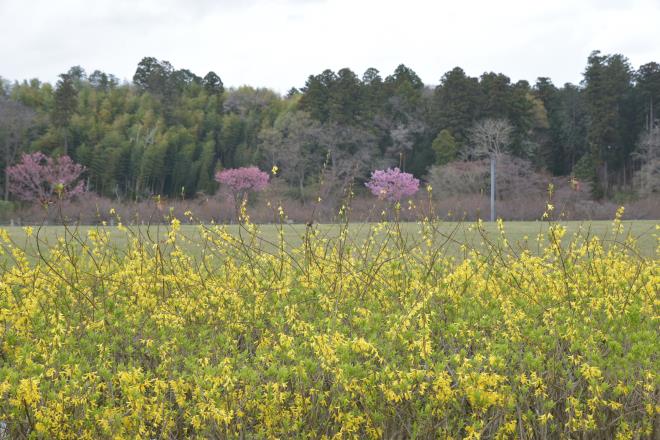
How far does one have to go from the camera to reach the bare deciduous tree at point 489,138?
1754 inches

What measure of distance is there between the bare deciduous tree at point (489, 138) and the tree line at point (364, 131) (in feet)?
0.60

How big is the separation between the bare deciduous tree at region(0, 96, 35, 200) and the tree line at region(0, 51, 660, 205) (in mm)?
94

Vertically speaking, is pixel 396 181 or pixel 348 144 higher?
pixel 348 144

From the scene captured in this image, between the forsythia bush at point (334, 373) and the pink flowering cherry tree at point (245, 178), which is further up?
the pink flowering cherry tree at point (245, 178)

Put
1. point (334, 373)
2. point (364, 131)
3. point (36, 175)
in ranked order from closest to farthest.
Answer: point (334, 373) < point (36, 175) < point (364, 131)

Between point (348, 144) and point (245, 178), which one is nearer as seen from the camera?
→ point (245, 178)

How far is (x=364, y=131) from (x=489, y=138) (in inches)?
353

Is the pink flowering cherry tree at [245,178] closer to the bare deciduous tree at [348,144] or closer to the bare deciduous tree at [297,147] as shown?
the bare deciduous tree at [297,147]

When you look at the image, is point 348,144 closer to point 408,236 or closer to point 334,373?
point 408,236

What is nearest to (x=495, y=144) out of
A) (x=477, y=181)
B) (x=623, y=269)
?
(x=477, y=181)

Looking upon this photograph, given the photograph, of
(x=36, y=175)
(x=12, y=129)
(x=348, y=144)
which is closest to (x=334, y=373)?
(x=36, y=175)

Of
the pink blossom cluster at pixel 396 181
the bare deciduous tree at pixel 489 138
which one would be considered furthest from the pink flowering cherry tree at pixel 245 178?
the bare deciduous tree at pixel 489 138

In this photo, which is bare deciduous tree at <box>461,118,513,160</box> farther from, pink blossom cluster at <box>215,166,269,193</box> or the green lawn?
the green lawn

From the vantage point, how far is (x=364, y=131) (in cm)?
4872
